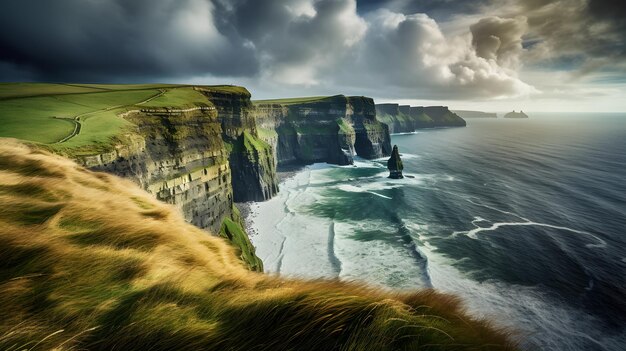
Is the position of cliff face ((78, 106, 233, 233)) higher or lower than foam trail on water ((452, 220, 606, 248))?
higher

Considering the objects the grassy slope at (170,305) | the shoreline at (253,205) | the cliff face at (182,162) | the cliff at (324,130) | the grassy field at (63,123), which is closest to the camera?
the grassy slope at (170,305)

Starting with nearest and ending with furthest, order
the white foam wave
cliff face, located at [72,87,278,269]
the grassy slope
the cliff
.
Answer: the grassy slope
cliff face, located at [72,87,278,269]
the white foam wave
the cliff

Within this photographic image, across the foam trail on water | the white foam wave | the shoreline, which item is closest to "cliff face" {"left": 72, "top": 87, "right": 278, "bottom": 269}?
the shoreline

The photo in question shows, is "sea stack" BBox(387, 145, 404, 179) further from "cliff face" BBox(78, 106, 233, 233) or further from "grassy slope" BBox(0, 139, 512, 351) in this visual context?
"grassy slope" BBox(0, 139, 512, 351)

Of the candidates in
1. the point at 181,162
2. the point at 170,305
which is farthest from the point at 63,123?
the point at 170,305

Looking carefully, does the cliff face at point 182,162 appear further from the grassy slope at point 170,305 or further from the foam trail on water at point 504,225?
the foam trail on water at point 504,225

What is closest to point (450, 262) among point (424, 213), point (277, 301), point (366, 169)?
point (424, 213)

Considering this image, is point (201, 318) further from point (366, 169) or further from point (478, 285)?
point (366, 169)

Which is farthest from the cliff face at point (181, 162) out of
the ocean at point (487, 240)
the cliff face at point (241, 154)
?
the cliff face at point (241, 154)
